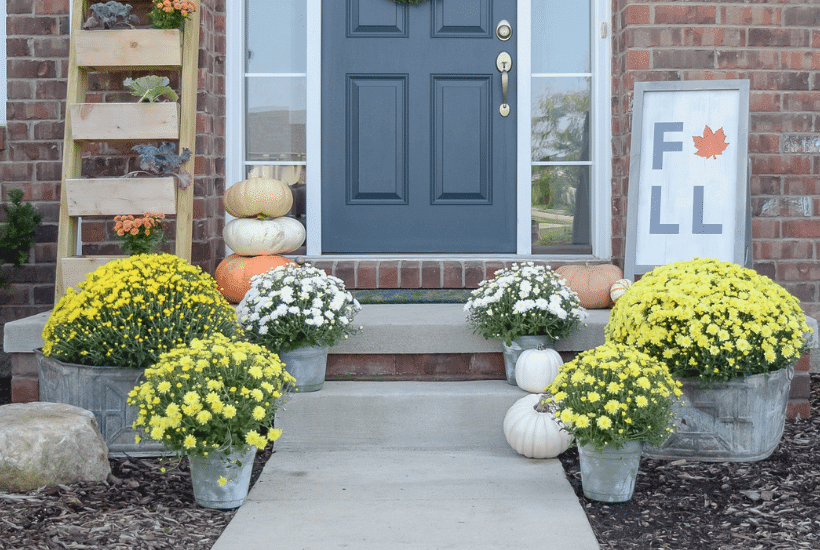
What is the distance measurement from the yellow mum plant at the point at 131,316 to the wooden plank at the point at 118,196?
2.10ft

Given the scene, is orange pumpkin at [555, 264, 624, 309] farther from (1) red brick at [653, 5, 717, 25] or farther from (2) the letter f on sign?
(1) red brick at [653, 5, 717, 25]

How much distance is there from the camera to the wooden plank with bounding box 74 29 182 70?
13.2ft

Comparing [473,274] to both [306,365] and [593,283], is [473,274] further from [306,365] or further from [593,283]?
[306,365]

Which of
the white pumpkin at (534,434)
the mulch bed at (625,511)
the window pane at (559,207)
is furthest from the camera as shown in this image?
the window pane at (559,207)

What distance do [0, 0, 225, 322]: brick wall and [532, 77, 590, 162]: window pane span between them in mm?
1756

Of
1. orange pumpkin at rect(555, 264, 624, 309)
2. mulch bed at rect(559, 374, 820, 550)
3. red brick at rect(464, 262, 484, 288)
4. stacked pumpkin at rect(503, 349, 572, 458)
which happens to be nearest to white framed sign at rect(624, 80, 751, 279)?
orange pumpkin at rect(555, 264, 624, 309)

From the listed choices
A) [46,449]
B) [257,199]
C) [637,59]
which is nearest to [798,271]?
[637,59]

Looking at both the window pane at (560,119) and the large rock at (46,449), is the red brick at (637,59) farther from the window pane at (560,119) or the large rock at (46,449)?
the large rock at (46,449)

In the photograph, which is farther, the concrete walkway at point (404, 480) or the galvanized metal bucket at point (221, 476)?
the galvanized metal bucket at point (221, 476)

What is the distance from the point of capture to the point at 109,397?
332 cm

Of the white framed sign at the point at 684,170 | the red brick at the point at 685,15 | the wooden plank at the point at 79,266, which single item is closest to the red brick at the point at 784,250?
the white framed sign at the point at 684,170

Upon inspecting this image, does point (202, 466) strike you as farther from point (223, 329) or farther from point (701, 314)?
point (701, 314)

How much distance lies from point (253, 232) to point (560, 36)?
6.57 ft

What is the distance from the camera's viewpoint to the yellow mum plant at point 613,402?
9.00 ft
